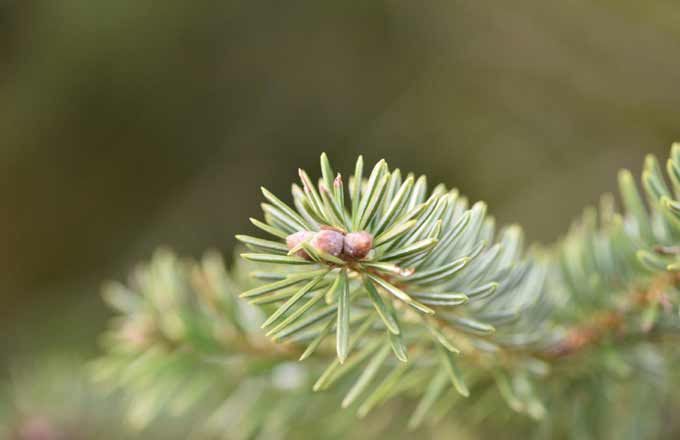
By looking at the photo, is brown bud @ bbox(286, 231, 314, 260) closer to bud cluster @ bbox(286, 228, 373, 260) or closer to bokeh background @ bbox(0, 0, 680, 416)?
bud cluster @ bbox(286, 228, 373, 260)

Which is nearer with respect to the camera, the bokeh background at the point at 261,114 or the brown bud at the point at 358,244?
the brown bud at the point at 358,244

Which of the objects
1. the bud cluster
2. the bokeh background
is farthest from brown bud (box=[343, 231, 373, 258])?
the bokeh background

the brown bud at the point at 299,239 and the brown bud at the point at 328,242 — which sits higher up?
the brown bud at the point at 299,239

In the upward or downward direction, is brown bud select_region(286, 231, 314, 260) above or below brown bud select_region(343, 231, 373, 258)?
above

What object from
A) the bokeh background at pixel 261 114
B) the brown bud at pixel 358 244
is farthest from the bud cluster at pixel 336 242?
the bokeh background at pixel 261 114

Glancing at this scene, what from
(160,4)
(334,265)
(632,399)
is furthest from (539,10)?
(334,265)

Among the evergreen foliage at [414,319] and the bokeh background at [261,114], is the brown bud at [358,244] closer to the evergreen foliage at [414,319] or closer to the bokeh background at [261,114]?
the evergreen foliage at [414,319]

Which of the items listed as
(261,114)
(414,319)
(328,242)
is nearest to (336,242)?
(328,242)

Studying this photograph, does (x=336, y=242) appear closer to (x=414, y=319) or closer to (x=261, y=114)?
(x=414, y=319)

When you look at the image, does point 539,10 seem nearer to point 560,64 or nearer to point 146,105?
point 560,64
